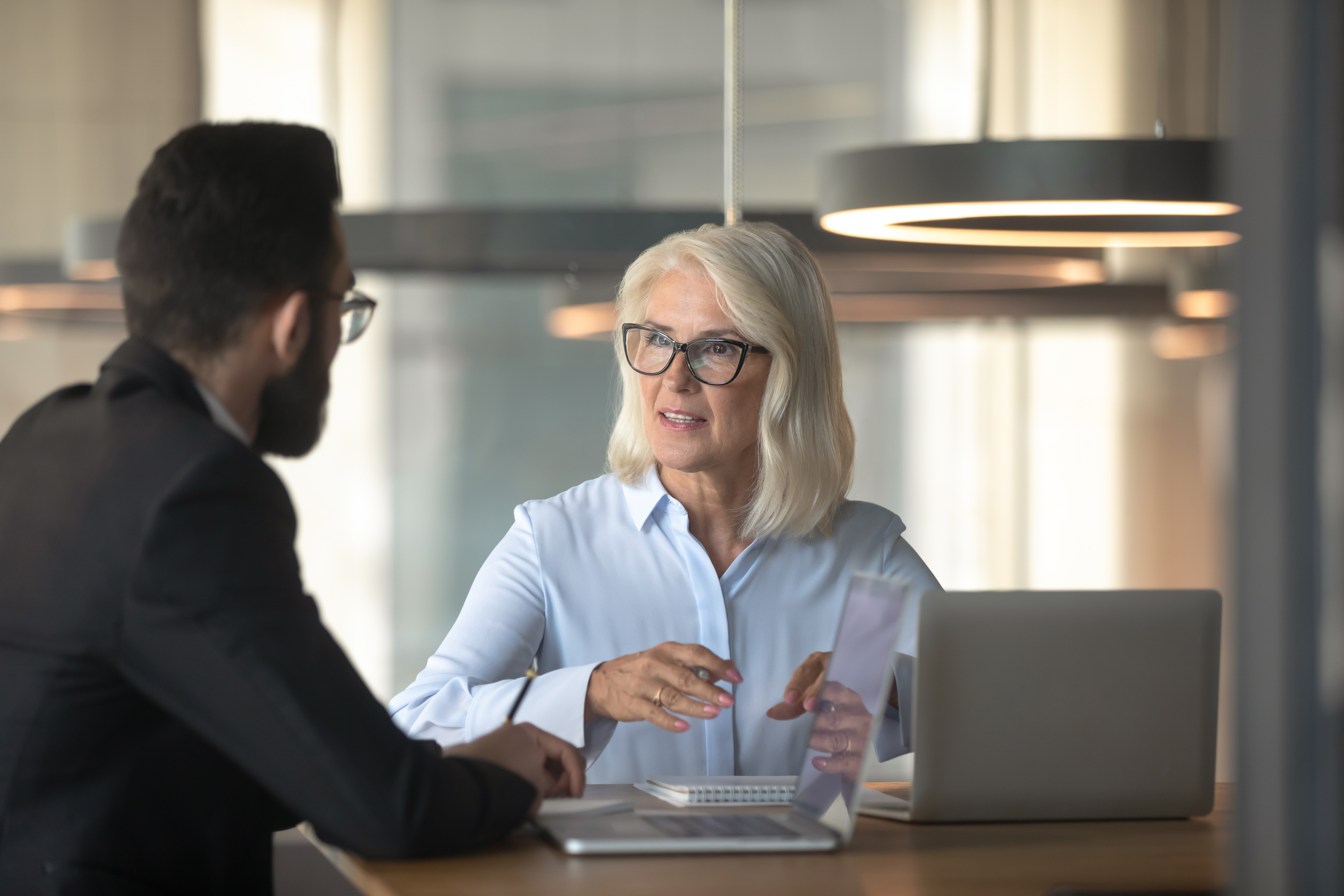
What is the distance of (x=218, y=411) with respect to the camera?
1454mm

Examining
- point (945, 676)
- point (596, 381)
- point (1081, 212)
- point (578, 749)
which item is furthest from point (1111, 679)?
point (596, 381)

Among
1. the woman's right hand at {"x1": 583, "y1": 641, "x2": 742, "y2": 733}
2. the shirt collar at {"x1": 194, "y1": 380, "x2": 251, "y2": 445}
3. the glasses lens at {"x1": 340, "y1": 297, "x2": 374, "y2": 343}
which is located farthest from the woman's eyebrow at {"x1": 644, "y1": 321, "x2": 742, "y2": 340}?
the shirt collar at {"x1": 194, "y1": 380, "x2": 251, "y2": 445}

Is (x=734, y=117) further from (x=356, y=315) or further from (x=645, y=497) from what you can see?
(x=356, y=315)

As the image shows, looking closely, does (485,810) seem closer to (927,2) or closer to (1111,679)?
(1111,679)

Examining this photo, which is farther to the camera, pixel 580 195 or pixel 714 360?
pixel 580 195

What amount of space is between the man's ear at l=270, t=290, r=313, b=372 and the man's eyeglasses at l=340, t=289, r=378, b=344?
130 millimetres

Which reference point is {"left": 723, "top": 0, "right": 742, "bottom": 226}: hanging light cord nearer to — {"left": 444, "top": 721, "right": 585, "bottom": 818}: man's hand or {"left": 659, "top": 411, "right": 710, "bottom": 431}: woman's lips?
{"left": 659, "top": 411, "right": 710, "bottom": 431}: woman's lips

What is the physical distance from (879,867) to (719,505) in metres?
1.00

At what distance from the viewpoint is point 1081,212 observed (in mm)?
2363

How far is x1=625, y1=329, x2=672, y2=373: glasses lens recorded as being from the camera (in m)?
2.35

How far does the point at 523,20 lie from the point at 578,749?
5.01 m

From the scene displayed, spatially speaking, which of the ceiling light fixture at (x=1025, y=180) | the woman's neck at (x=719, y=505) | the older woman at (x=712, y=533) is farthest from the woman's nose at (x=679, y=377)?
the ceiling light fixture at (x=1025, y=180)

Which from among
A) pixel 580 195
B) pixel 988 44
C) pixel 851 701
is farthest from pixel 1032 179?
pixel 988 44

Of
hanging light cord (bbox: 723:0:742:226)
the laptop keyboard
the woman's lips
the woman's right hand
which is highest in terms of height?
hanging light cord (bbox: 723:0:742:226)
